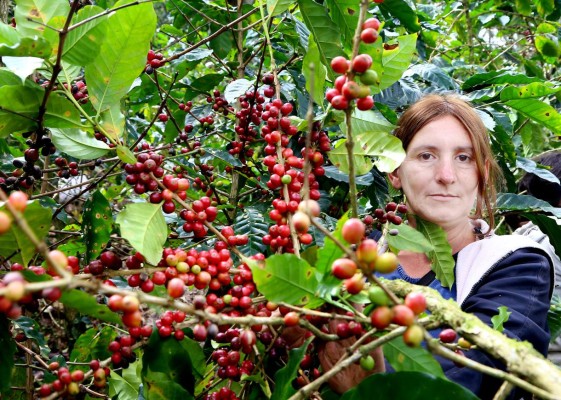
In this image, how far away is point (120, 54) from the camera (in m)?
1.07

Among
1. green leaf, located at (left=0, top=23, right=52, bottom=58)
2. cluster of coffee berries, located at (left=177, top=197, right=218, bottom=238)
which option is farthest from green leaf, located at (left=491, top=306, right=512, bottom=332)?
green leaf, located at (left=0, top=23, right=52, bottom=58)

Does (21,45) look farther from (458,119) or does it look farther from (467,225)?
(467,225)

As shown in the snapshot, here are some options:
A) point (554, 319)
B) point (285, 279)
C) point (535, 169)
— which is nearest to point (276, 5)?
point (285, 279)

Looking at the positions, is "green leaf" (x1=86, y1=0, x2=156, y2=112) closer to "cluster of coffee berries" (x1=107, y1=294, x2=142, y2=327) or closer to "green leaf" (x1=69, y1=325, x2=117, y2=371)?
"cluster of coffee berries" (x1=107, y1=294, x2=142, y2=327)

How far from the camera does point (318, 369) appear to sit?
1.13m

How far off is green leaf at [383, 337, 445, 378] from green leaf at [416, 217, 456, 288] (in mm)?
705

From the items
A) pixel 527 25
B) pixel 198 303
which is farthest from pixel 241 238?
pixel 527 25

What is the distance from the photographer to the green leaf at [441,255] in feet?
4.95

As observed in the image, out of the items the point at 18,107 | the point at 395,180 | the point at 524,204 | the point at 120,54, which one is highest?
the point at 120,54

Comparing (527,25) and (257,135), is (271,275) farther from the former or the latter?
(527,25)

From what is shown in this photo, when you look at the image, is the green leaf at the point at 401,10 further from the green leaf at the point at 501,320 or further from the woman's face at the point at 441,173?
the green leaf at the point at 501,320

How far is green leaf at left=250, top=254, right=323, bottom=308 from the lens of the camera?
79cm

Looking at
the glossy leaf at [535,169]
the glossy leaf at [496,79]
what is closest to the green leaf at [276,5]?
the glossy leaf at [496,79]

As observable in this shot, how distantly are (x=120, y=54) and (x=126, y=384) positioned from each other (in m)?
0.81
